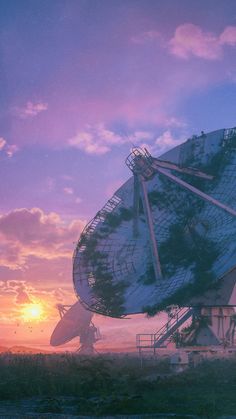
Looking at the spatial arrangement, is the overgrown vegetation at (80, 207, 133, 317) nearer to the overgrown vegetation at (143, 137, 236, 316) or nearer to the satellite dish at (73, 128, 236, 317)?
the satellite dish at (73, 128, 236, 317)

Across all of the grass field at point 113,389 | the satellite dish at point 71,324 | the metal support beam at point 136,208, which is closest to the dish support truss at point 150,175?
the metal support beam at point 136,208

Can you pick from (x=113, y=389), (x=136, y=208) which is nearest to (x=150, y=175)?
(x=136, y=208)

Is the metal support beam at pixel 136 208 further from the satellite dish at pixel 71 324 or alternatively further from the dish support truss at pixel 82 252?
the satellite dish at pixel 71 324

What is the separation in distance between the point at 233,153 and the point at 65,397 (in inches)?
1087

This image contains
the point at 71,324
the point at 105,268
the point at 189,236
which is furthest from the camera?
the point at 71,324

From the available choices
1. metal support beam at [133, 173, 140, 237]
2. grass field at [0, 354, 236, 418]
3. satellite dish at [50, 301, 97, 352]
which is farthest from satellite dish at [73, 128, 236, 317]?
satellite dish at [50, 301, 97, 352]

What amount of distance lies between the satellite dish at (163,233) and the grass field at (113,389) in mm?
7170

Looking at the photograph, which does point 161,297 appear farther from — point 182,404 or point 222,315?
point 182,404

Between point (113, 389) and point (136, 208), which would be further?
point (136, 208)

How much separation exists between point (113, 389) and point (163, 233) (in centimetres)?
2253

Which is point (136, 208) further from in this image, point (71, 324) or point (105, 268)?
point (71, 324)

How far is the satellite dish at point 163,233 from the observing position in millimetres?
38781

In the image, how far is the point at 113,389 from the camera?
22688 mm

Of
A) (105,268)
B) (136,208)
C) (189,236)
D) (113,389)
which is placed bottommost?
(113,389)
